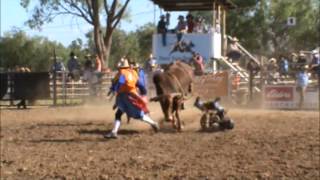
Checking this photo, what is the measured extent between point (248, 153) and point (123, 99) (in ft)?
12.5

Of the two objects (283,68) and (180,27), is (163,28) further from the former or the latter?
(283,68)

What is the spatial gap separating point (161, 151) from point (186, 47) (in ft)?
54.4

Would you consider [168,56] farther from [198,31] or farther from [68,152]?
[68,152]

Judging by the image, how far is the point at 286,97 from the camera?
24.8 m

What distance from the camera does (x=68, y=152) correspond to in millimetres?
12078

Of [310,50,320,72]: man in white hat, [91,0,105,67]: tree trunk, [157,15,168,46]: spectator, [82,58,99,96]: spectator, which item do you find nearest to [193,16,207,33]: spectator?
[157,15,168,46]: spectator

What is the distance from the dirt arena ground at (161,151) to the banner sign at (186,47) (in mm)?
10070

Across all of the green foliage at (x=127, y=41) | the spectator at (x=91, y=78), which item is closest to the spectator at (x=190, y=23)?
the spectator at (x=91, y=78)

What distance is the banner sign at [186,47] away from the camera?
28.2 metres

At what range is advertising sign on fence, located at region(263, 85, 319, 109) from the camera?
24.5 m

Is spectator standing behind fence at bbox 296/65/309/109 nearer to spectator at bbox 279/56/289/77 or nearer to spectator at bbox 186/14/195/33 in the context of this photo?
spectator at bbox 279/56/289/77

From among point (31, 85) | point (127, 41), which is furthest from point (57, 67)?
point (127, 41)

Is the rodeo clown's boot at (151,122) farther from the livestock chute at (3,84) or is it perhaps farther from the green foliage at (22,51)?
the green foliage at (22,51)

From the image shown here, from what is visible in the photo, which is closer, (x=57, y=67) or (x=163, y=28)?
(x=163, y=28)
